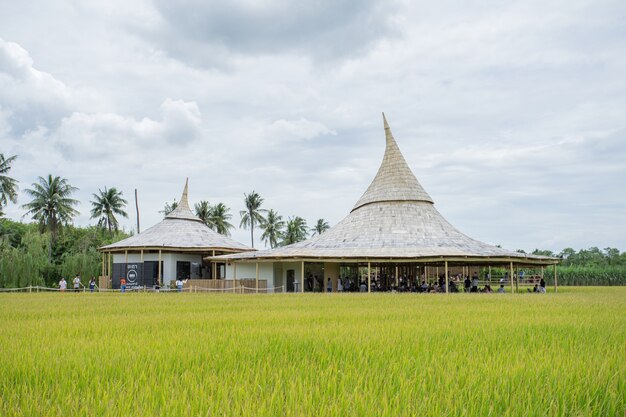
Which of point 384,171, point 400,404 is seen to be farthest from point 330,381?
point 384,171

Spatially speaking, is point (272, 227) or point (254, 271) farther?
point (272, 227)

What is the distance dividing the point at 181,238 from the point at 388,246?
14.3 m

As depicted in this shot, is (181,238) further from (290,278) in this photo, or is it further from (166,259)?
(290,278)

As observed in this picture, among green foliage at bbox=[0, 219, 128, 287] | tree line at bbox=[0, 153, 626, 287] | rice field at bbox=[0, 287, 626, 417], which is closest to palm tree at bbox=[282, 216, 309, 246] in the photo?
tree line at bbox=[0, 153, 626, 287]

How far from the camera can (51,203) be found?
149 feet

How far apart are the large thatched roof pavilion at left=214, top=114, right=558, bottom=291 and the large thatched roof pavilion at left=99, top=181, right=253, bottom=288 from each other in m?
4.37

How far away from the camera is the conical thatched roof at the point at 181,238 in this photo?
3494 cm

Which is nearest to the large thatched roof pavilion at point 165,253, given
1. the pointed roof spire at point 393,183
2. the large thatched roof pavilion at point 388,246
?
the large thatched roof pavilion at point 388,246

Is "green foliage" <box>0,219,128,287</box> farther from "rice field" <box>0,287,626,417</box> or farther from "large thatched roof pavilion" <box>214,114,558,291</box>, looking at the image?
"rice field" <box>0,287,626,417</box>

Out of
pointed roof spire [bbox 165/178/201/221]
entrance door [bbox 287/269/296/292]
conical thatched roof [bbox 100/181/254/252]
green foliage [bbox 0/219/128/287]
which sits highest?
pointed roof spire [bbox 165/178/201/221]

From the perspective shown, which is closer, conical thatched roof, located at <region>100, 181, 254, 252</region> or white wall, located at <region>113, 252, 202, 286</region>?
conical thatched roof, located at <region>100, 181, 254, 252</region>

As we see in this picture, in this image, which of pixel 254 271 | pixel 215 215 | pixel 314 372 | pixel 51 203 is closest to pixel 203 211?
pixel 215 215

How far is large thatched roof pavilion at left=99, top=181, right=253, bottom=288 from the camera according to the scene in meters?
34.8

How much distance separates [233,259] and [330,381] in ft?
87.5
